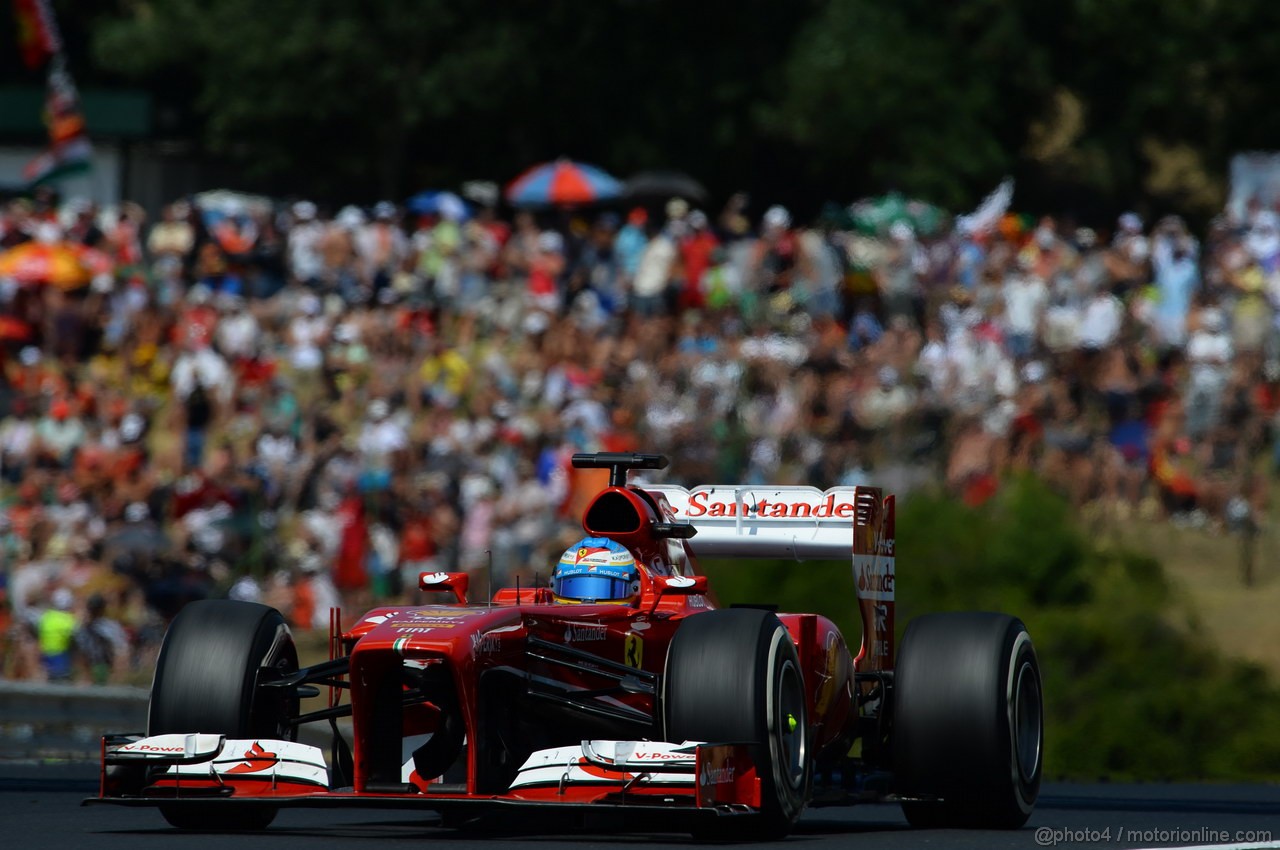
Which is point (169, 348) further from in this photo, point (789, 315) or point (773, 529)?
point (773, 529)

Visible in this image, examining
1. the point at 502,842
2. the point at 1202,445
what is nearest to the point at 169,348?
the point at 1202,445

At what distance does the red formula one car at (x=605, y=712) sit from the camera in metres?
9.02

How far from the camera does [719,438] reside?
20.6 meters

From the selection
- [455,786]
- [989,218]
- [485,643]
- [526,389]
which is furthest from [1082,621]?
[455,786]

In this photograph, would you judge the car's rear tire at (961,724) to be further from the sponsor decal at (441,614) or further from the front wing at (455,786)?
the sponsor decal at (441,614)

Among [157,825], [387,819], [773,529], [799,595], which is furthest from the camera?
[799,595]

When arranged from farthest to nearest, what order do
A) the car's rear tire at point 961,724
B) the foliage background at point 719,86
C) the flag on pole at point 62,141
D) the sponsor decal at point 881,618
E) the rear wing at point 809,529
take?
1. the foliage background at point 719,86
2. the flag on pole at point 62,141
3. the sponsor decal at point 881,618
4. the rear wing at point 809,529
5. the car's rear tire at point 961,724

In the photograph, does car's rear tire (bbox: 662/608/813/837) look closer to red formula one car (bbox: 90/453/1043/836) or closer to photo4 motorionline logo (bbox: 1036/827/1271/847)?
red formula one car (bbox: 90/453/1043/836)

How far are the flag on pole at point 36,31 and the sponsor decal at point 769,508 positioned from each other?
22.0 m

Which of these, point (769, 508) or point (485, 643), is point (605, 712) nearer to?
point (485, 643)

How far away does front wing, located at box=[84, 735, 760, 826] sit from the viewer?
885 cm

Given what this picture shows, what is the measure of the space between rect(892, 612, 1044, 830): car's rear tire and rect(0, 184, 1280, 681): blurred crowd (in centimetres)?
933

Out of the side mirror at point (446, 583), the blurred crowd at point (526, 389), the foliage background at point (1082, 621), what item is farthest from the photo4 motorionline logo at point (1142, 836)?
the blurred crowd at point (526, 389)

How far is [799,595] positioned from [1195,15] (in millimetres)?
18535
